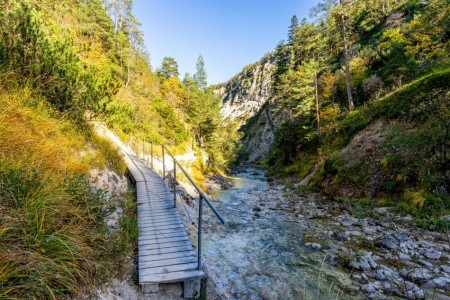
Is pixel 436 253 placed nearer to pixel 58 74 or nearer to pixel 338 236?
pixel 338 236

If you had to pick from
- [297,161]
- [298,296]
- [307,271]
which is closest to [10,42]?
[298,296]

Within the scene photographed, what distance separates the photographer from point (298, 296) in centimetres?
599

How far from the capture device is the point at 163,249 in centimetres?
527

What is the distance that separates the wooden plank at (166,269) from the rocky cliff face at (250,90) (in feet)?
353

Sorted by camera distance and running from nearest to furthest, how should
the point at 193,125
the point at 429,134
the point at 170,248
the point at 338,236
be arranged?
1. the point at 170,248
2. the point at 338,236
3. the point at 429,134
4. the point at 193,125

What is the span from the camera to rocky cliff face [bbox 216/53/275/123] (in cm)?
11800

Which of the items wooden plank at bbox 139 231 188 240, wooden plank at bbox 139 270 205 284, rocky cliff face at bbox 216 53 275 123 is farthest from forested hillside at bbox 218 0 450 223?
rocky cliff face at bbox 216 53 275 123

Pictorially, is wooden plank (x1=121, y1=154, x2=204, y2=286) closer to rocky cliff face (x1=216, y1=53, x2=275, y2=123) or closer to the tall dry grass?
the tall dry grass

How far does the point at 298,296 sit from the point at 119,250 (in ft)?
13.7

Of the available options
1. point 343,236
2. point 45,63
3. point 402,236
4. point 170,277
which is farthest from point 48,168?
point 402,236

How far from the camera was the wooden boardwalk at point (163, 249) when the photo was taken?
14.4ft

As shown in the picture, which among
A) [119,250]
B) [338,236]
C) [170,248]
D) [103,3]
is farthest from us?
[103,3]

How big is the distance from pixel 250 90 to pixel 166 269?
5056 inches

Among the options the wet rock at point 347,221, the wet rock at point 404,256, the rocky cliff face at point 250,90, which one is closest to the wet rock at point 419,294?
the wet rock at point 404,256
